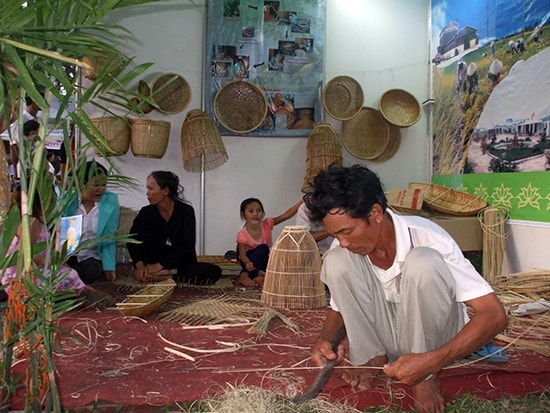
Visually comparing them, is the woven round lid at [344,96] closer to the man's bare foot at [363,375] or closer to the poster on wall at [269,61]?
the poster on wall at [269,61]

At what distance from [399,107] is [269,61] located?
1482 mm

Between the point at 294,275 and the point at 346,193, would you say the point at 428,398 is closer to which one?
the point at 346,193

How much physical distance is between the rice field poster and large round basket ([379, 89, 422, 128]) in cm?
26

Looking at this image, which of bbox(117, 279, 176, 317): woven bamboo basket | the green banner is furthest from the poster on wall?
bbox(117, 279, 176, 317): woven bamboo basket

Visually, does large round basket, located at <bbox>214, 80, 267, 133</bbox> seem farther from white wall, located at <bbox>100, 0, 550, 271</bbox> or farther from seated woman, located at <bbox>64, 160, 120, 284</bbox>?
seated woman, located at <bbox>64, 160, 120, 284</bbox>

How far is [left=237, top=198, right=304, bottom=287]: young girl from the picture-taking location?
4.70 m

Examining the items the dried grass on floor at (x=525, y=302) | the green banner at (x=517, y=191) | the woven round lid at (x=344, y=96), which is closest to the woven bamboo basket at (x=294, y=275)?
the dried grass on floor at (x=525, y=302)

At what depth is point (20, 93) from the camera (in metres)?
1.58

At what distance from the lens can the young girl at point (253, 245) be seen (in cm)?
470

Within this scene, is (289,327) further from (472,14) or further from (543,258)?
(472,14)

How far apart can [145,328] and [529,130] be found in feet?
10.1

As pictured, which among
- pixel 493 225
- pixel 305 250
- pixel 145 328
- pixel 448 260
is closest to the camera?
pixel 448 260

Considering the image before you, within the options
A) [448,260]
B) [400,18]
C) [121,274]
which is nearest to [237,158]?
[121,274]

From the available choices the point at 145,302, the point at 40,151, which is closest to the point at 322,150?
the point at 145,302
